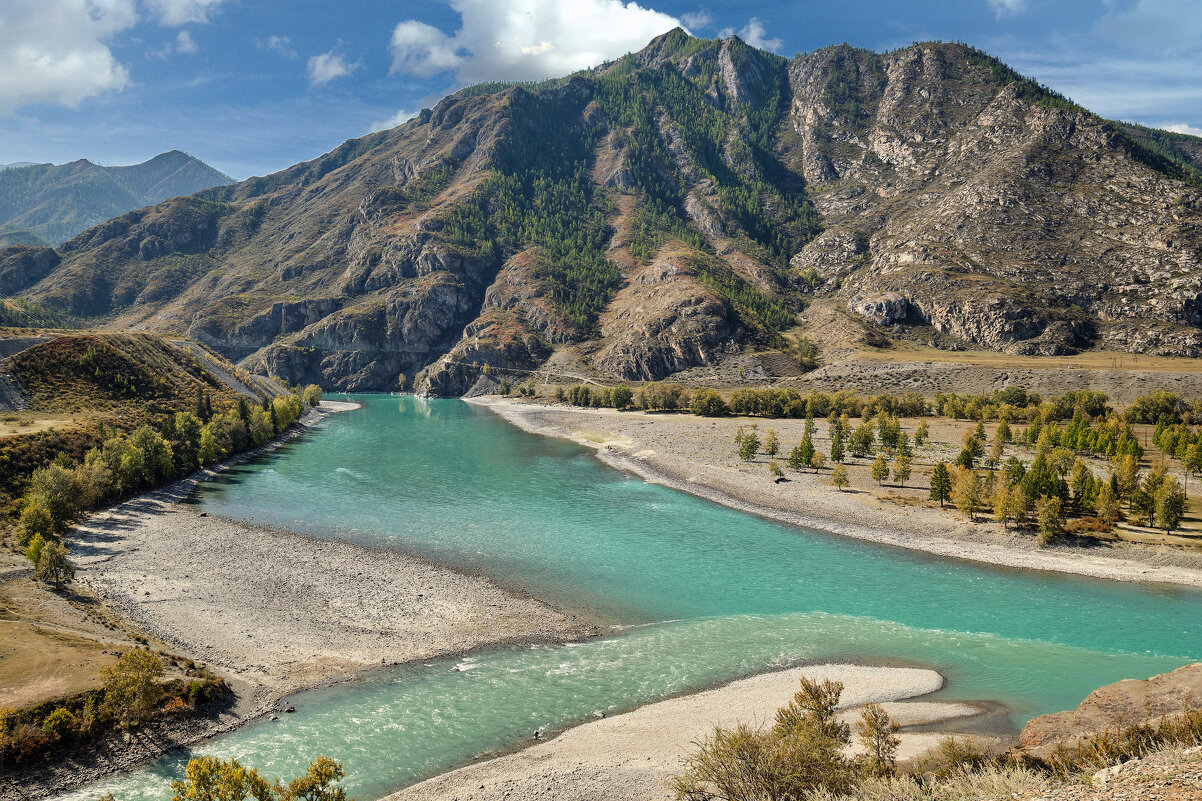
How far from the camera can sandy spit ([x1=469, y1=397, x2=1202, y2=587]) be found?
5319 cm

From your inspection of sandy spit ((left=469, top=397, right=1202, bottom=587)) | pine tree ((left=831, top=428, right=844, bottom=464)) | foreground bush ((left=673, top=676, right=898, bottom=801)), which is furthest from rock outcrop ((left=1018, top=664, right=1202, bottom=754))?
pine tree ((left=831, top=428, right=844, bottom=464))

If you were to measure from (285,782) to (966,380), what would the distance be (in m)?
173

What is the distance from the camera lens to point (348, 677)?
115 ft

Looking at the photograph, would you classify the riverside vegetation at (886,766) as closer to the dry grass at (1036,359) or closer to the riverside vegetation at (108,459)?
the riverside vegetation at (108,459)

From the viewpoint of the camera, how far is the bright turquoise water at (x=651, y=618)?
1209 inches

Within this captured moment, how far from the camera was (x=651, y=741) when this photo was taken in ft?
96.6

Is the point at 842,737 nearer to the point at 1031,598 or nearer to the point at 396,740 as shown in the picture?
the point at 396,740

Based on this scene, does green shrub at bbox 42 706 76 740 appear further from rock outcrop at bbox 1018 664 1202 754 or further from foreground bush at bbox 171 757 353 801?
rock outcrop at bbox 1018 664 1202 754

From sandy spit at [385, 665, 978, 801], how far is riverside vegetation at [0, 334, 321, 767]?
15.8 meters

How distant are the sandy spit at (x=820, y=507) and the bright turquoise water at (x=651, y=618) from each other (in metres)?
2.87

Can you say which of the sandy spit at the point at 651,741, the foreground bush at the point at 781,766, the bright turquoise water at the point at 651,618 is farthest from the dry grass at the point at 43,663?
the foreground bush at the point at 781,766

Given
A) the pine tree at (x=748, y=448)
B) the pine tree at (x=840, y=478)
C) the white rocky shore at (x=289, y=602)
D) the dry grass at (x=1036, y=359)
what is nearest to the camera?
the white rocky shore at (x=289, y=602)

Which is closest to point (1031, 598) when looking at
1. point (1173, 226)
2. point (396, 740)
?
point (396, 740)

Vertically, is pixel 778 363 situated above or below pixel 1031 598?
above
